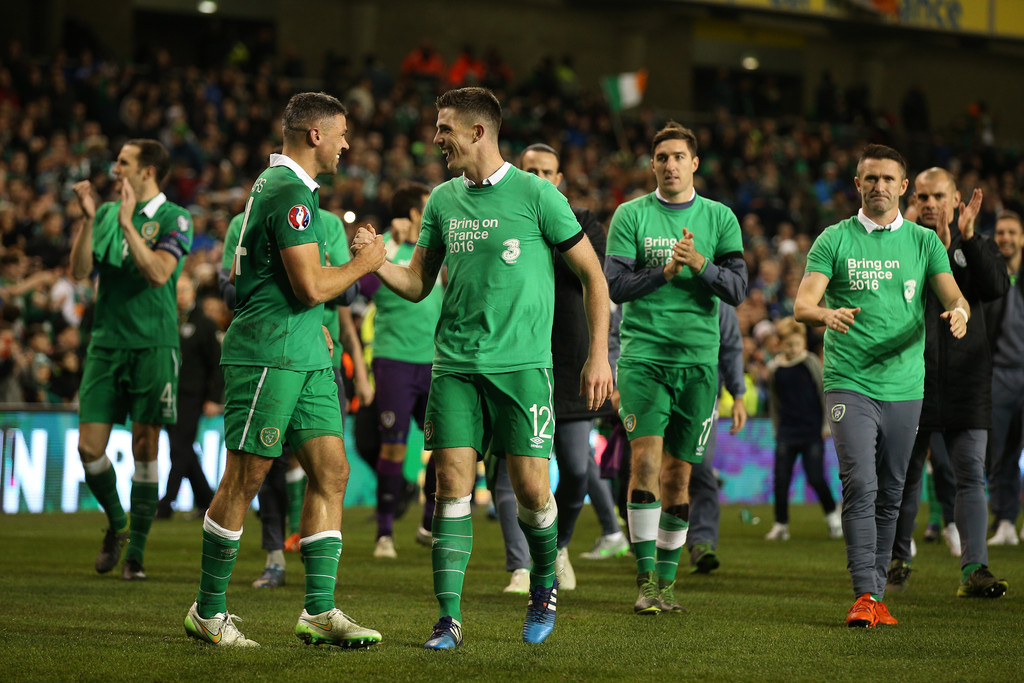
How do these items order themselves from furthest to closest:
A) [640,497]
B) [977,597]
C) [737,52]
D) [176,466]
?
[737,52], [176,466], [977,597], [640,497]

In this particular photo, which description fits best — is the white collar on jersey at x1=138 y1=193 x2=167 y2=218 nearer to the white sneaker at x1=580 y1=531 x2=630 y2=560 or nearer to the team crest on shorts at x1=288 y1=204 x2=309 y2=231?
the team crest on shorts at x1=288 y1=204 x2=309 y2=231

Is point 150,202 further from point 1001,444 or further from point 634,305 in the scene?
point 1001,444

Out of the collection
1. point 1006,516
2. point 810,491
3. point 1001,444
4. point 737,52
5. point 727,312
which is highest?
point 737,52

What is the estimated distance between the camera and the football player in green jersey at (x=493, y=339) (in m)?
5.37

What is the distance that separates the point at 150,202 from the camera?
7.56 metres

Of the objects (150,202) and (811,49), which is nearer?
(150,202)

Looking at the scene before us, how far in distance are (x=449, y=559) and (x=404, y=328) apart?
12.9ft

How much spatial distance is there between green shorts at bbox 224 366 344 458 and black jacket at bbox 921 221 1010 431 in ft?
12.6

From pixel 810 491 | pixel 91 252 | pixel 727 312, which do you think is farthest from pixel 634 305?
pixel 810 491

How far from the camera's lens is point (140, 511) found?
744 cm

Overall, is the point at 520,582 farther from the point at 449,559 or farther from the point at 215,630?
the point at 215,630

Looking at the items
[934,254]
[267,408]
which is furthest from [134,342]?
[934,254]

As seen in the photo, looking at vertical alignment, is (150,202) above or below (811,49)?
below

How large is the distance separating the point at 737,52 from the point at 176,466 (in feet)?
83.9
